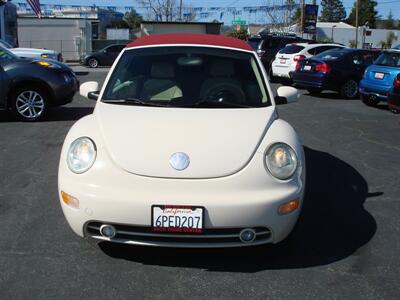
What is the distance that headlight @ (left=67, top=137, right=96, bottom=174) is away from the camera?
350cm

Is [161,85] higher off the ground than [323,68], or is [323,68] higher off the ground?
[161,85]

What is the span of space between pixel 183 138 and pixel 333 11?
126 m

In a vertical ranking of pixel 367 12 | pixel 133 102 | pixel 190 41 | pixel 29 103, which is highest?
pixel 367 12

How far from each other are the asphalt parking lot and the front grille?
0.26 metres

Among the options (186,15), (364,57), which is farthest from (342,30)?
(364,57)

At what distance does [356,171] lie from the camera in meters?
6.23

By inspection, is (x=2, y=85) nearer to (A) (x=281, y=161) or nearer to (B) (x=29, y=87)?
(B) (x=29, y=87)

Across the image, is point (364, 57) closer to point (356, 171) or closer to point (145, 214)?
point (356, 171)

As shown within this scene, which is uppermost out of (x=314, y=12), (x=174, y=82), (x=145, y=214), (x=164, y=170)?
(x=314, y=12)

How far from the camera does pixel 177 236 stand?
132 inches

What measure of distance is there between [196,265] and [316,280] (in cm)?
83

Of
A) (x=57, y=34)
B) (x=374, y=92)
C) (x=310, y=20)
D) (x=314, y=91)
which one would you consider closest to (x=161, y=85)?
→ (x=374, y=92)

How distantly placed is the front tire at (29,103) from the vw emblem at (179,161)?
6374 millimetres

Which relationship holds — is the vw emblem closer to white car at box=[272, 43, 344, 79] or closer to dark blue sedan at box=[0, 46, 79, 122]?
dark blue sedan at box=[0, 46, 79, 122]
